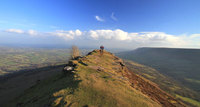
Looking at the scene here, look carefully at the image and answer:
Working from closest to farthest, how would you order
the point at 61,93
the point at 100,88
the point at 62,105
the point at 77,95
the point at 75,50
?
the point at 62,105, the point at 77,95, the point at 61,93, the point at 100,88, the point at 75,50

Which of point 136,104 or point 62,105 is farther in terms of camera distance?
point 136,104

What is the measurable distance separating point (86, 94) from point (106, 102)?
216 inches

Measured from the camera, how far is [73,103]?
17.7 meters

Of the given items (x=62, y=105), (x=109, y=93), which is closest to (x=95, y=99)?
(x=109, y=93)

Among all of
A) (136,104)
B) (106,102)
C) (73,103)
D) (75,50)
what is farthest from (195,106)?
(75,50)

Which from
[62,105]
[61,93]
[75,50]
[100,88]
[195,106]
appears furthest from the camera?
[75,50]

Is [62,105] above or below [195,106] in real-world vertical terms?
above

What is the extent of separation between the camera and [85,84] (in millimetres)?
24828

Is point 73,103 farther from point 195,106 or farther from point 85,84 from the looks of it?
point 195,106

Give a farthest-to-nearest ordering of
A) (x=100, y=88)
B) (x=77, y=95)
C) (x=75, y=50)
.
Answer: (x=75, y=50), (x=100, y=88), (x=77, y=95)

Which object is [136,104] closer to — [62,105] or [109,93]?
[109,93]

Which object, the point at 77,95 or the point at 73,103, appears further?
the point at 77,95

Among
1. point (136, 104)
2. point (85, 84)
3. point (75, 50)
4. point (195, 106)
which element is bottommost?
point (195, 106)

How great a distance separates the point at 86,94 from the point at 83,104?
3.11m
